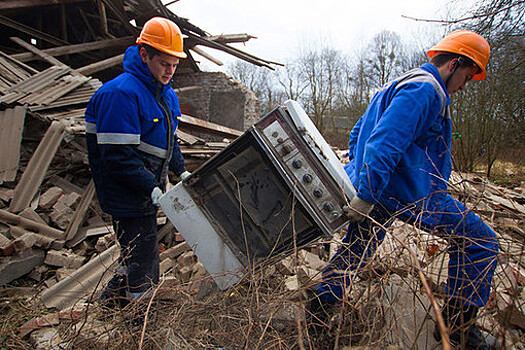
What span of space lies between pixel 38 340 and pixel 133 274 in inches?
26.2

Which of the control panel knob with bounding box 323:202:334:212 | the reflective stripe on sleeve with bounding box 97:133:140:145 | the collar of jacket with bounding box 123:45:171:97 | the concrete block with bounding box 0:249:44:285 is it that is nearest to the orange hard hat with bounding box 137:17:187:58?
the collar of jacket with bounding box 123:45:171:97

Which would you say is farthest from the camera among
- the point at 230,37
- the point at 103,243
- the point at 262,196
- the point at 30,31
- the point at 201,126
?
the point at 230,37

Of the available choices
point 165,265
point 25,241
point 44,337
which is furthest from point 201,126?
point 44,337

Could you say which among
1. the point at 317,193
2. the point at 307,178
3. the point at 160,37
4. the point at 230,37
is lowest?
the point at 317,193

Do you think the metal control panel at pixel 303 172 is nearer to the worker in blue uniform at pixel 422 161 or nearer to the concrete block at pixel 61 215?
the worker in blue uniform at pixel 422 161

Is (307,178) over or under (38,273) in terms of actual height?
under

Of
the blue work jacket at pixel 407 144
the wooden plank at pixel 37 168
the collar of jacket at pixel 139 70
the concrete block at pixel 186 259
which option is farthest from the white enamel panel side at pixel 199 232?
the wooden plank at pixel 37 168

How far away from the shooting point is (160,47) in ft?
6.54

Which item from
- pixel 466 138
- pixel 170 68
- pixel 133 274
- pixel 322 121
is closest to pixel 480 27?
pixel 466 138

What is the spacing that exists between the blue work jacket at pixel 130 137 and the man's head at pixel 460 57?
188 centimetres

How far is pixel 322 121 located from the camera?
68.9 feet

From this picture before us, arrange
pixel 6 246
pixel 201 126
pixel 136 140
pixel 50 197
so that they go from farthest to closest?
pixel 201 126
pixel 50 197
pixel 6 246
pixel 136 140

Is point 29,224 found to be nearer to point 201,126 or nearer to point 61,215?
point 61,215

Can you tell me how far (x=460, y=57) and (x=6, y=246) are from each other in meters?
4.08
